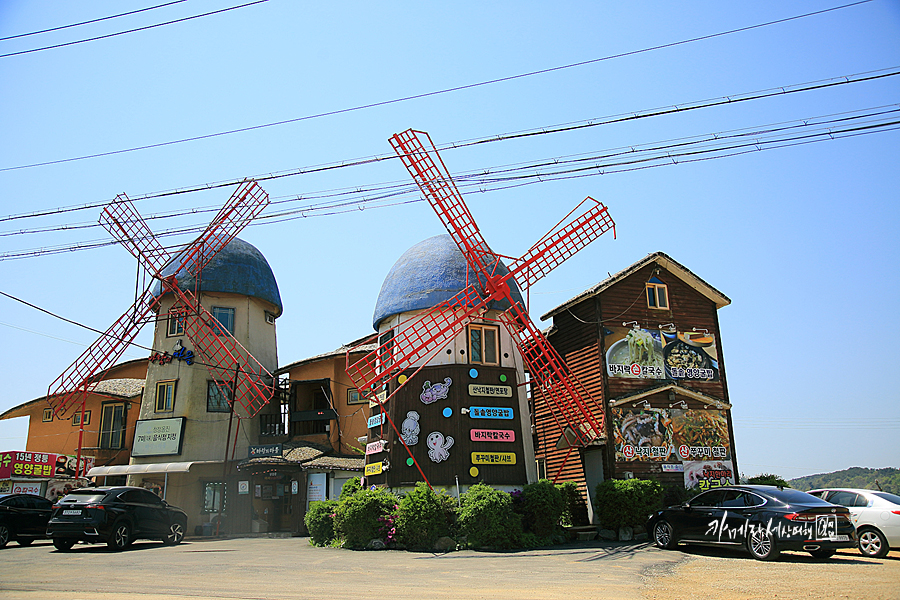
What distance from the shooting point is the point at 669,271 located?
26266 millimetres

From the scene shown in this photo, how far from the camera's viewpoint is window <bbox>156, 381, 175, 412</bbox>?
3167 centimetres

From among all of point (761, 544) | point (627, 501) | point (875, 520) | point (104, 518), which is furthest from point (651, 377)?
point (104, 518)

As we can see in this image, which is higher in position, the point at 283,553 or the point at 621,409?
the point at 621,409

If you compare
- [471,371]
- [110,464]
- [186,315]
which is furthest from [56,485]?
[471,371]

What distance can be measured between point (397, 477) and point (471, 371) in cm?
424

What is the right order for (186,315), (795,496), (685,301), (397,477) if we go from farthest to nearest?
(186,315) → (685,301) → (397,477) → (795,496)

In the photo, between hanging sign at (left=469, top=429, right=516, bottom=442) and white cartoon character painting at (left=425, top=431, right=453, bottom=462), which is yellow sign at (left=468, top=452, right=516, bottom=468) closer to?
hanging sign at (left=469, top=429, right=516, bottom=442)

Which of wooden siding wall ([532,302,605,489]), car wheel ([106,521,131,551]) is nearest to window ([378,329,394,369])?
wooden siding wall ([532,302,605,489])

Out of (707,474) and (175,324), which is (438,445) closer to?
(707,474)

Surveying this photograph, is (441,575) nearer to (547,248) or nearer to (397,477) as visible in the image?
(397,477)

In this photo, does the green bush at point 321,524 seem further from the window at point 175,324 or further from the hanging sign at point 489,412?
the window at point 175,324

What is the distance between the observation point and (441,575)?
497 inches

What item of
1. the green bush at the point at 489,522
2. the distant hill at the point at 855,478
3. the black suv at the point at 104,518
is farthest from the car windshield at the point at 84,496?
the distant hill at the point at 855,478

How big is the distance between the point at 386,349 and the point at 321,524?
5956 millimetres
